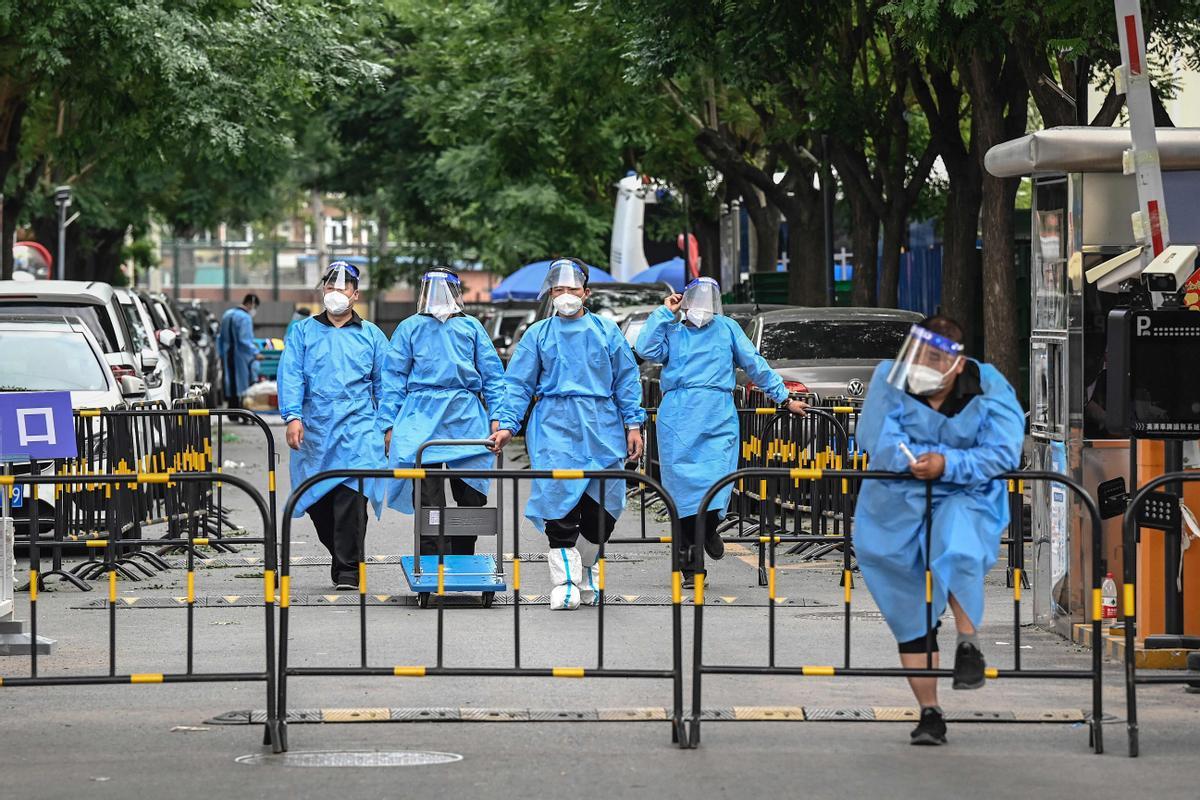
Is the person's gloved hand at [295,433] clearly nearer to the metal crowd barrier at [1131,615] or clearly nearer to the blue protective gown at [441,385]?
A: the blue protective gown at [441,385]

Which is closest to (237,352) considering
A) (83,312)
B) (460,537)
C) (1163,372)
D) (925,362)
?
(83,312)

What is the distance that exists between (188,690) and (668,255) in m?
36.8

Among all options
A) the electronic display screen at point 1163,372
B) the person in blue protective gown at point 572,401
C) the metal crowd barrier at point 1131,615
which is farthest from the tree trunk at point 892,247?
the metal crowd barrier at point 1131,615

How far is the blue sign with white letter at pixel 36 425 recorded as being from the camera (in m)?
10.4

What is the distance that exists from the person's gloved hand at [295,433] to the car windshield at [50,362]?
147 inches

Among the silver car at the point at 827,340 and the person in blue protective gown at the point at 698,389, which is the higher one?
the silver car at the point at 827,340

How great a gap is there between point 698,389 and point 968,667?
5.05 metres

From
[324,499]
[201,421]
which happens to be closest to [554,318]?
[324,499]

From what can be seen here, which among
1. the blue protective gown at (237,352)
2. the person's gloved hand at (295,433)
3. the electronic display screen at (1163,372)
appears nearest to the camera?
the electronic display screen at (1163,372)

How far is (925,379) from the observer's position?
787 cm

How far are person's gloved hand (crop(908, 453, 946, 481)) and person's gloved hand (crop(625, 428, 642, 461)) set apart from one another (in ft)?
13.5

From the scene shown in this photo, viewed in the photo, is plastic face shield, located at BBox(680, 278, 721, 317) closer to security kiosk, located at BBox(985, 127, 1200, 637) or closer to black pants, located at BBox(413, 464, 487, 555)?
black pants, located at BBox(413, 464, 487, 555)

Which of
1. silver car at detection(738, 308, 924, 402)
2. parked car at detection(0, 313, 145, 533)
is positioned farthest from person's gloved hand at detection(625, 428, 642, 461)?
silver car at detection(738, 308, 924, 402)

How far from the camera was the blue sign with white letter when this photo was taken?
10.4 metres
